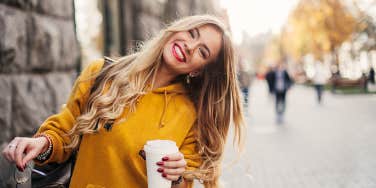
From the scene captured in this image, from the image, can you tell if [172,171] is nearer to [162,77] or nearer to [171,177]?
[171,177]

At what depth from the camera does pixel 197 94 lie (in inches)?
100

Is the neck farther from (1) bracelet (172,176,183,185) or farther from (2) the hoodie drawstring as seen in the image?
(1) bracelet (172,176,183,185)

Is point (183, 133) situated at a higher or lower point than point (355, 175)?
higher

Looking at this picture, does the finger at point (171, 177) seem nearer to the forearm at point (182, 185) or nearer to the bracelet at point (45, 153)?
the forearm at point (182, 185)

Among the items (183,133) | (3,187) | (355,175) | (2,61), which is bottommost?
(355,175)

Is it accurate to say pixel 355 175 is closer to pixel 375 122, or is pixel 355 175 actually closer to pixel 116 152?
pixel 116 152

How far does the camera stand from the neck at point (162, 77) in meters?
2.50

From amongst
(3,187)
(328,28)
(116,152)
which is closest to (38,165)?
(3,187)

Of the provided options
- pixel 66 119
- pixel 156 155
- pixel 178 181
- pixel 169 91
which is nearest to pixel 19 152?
pixel 66 119

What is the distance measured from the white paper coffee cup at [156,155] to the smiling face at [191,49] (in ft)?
2.04

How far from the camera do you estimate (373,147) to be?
8.30 meters

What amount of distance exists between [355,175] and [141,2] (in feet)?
13.7

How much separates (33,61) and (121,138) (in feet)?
5.33

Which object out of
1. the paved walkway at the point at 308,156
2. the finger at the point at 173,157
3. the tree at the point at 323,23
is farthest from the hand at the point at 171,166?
the tree at the point at 323,23
